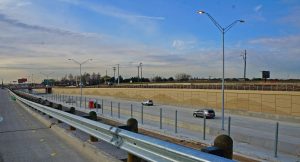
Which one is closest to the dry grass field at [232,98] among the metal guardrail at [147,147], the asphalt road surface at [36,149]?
the asphalt road surface at [36,149]

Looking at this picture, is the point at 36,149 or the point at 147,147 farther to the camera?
the point at 36,149

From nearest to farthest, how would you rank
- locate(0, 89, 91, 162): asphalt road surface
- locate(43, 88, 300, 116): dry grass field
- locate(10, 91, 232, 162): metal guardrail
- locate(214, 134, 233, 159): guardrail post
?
locate(10, 91, 232, 162): metal guardrail → locate(214, 134, 233, 159): guardrail post → locate(0, 89, 91, 162): asphalt road surface → locate(43, 88, 300, 116): dry grass field

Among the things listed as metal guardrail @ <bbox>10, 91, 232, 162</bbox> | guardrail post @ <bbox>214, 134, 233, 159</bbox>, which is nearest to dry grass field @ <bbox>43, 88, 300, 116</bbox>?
metal guardrail @ <bbox>10, 91, 232, 162</bbox>

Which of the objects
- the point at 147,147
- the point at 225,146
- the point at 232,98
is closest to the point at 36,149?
the point at 147,147

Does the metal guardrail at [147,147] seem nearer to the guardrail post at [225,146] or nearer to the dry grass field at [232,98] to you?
the guardrail post at [225,146]

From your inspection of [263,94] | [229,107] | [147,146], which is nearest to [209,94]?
[229,107]

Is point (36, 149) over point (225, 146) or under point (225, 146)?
under

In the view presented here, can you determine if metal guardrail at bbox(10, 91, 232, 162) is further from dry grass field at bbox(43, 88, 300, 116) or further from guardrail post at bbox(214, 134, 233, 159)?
dry grass field at bbox(43, 88, 300, 116)

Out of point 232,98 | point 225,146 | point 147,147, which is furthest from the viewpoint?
point 232,98

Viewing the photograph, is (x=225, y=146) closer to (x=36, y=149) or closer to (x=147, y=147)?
(x=147, y=147)

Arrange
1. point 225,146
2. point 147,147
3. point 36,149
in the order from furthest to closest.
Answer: point 36,149, point 147,147, point 225,146

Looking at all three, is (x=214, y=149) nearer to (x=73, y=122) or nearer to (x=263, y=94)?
(x=73, y=122)

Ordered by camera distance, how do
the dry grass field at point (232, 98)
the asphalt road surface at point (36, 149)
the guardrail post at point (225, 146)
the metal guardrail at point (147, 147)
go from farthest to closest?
the dry grass field at point (232, 98), the asphalt road surface at point (36, 149), the guardrail post at point (225, 146), the metal guardrail at point (147, 147)

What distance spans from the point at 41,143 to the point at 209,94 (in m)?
62.2
